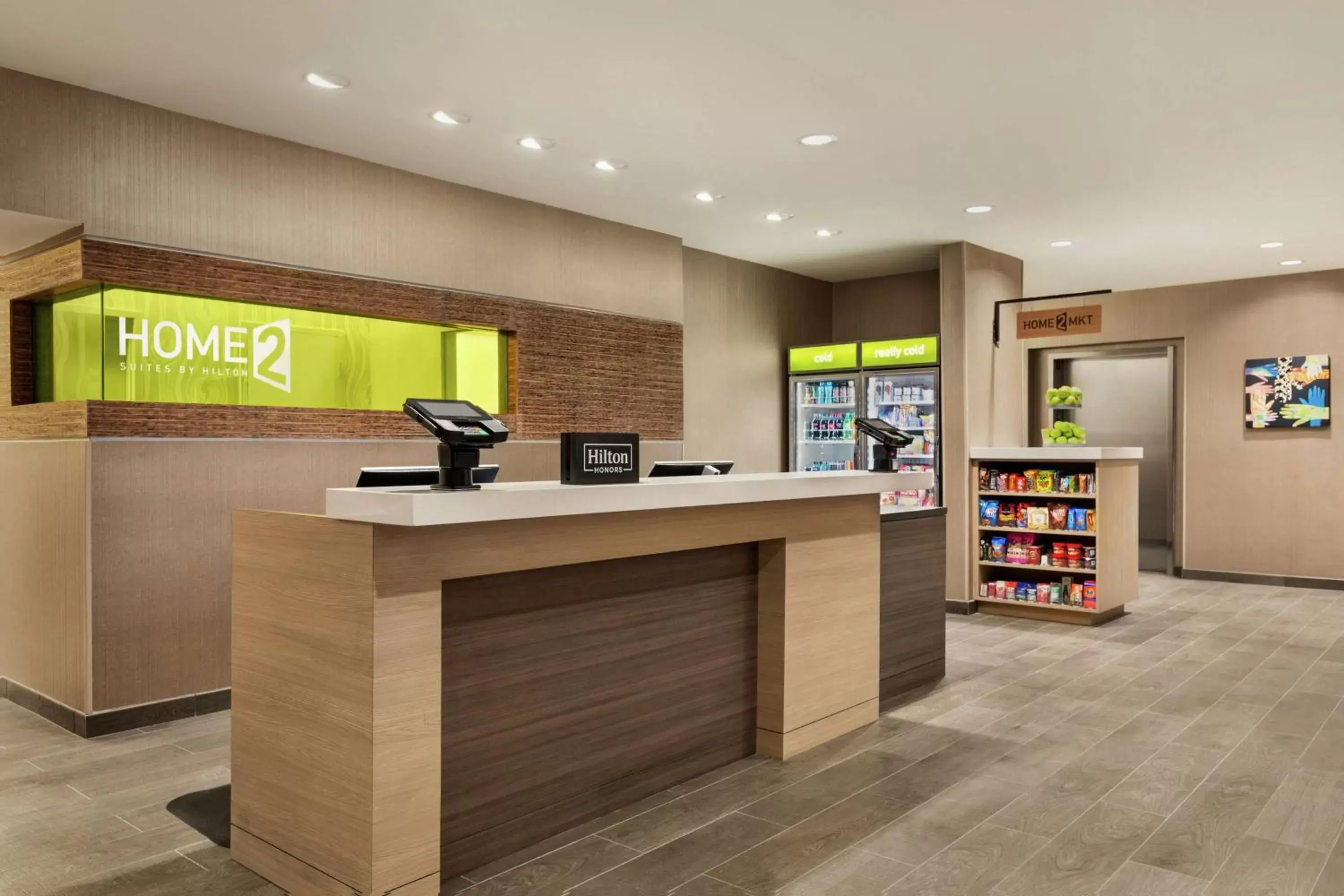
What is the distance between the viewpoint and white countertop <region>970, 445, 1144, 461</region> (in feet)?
22.6

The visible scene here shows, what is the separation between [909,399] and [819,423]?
3.24ft

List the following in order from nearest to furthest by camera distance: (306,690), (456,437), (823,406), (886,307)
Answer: (456,437) < (306,690) < (823,406) < (886,307)

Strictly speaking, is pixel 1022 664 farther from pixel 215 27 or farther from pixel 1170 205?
pixel 215 27

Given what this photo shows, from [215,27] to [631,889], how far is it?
3.49 m

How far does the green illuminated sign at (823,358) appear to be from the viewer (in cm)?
841

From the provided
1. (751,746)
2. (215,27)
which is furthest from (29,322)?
(751,746)

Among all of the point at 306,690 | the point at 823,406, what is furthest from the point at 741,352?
the point at 306,690

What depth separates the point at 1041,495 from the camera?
7227 mm

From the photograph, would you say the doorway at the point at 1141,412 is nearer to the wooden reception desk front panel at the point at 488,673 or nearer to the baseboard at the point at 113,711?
the wooden reception desk front panel at the point at 488,673

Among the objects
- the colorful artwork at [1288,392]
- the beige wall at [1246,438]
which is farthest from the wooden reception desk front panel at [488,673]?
the colorful artwork at [1288,392]

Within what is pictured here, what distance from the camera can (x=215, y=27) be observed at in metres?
3.69

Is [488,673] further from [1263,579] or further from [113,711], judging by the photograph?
[1263,579]

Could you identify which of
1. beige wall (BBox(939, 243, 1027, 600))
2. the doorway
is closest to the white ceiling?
beige wall (BBox(939, 243, 1027, 600))

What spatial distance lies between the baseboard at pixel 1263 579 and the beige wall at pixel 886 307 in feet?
12.0
